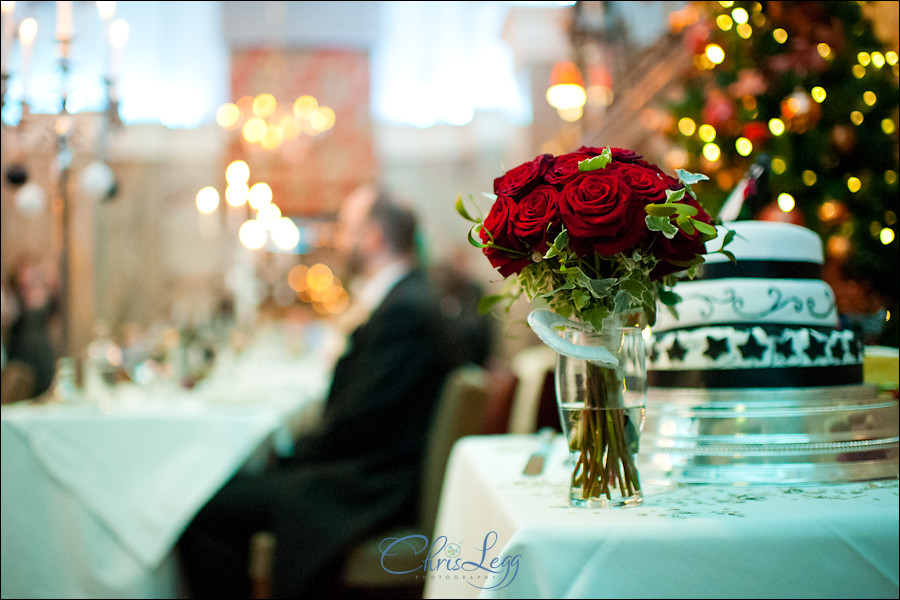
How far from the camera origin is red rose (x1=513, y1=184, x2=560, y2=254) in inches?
33.1

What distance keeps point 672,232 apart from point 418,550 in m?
0.57

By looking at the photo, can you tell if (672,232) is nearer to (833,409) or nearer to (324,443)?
(833,409)

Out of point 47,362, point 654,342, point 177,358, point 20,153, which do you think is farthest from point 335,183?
point 654,342

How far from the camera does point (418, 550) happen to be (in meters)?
1.03

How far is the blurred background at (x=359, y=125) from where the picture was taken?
2049 millimetres

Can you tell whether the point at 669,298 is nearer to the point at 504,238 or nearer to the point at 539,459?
the point at 504,238

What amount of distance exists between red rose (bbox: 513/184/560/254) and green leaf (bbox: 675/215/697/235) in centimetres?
14

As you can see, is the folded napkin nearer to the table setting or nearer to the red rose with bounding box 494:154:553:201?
the table setting

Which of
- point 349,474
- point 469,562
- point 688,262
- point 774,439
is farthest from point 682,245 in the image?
point 349,474

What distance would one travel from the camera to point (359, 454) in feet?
7.37

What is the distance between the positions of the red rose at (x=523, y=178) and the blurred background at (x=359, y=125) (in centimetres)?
47

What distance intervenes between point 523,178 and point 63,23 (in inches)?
70.0

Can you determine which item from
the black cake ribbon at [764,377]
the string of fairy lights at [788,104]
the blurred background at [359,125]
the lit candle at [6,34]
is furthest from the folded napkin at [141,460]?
the string of fairy lights at [788,104]

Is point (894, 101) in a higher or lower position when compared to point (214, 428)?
higher
